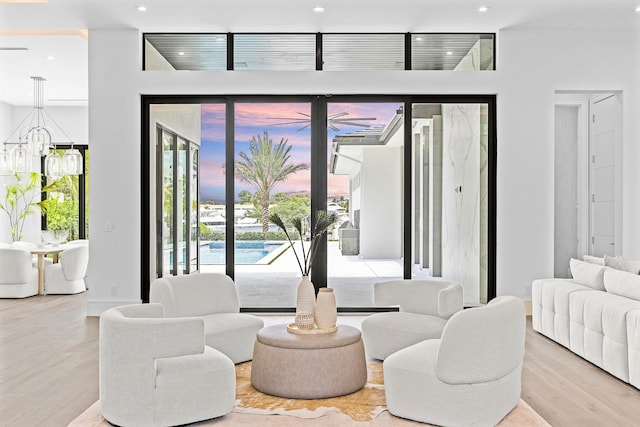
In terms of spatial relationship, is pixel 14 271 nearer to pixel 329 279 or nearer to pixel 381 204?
pixel 329 279

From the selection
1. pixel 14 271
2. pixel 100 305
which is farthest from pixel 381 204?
pixel 14 271

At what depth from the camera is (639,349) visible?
13.3ft

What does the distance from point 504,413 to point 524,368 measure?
1.37 m

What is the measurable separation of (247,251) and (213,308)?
7.63 feet

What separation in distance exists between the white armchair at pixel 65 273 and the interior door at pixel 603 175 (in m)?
7.76

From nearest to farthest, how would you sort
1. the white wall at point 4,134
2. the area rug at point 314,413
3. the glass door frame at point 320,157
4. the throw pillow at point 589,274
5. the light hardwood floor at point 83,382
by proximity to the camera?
the area rug at point 314,413 → the light hardwood floor at point 83,382 → the throw pillow at point 589,274 → the glass door frame at point 320,157 → the white wall at point 4,134

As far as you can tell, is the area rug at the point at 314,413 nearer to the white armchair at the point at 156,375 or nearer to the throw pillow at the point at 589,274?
the white armchair at the point at 156,375

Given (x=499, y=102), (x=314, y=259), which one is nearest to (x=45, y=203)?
(x=314, y=259)

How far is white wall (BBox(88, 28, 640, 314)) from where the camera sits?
23.3 ft

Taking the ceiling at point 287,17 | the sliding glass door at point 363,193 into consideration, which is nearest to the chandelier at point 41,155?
the ceiling at point 287,17

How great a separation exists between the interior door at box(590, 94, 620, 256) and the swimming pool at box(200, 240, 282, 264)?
14.7 feet

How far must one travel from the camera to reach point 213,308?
5043 mm

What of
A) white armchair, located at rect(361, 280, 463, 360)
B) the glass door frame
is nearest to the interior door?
the glass door frame

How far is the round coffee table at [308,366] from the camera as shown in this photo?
3.80m
